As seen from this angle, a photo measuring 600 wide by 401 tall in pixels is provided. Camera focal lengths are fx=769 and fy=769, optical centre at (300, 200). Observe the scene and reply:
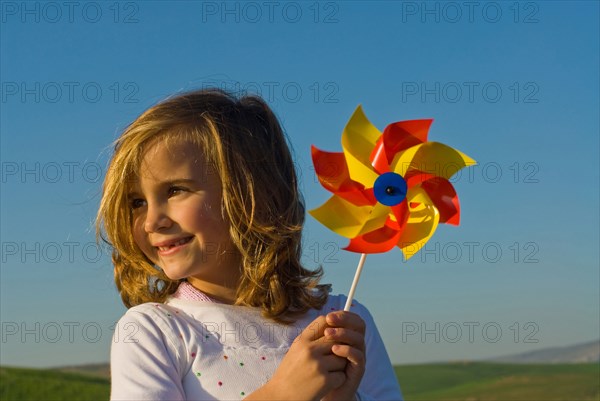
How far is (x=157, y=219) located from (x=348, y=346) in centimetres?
64

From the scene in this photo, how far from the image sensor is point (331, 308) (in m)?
2.31

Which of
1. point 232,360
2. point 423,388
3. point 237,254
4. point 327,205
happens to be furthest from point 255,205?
point 423,388

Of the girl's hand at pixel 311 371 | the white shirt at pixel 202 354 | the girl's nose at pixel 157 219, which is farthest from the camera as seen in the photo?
the girl's nose at pixel 157 219

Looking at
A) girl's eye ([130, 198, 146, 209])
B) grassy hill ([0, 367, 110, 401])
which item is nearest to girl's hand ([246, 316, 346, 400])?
girl's eye ([130, 198, 146, 209])

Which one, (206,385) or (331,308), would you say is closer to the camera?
(206,385)

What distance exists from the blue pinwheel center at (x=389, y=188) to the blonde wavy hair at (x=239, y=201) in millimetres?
374

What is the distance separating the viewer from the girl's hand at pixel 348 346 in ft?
6.18

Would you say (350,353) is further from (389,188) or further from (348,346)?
(389,188)

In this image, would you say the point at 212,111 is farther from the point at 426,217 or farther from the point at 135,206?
the point at 426,217

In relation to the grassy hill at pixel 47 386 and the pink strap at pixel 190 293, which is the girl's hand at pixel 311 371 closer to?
the pink strap at pixel 190 293

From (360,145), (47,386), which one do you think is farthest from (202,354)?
(47,386)

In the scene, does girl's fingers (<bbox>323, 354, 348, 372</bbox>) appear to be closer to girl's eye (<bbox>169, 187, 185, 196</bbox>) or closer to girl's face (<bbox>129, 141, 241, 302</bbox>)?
girl's face (<bbox>129, 141, 241, 302</bbox>)

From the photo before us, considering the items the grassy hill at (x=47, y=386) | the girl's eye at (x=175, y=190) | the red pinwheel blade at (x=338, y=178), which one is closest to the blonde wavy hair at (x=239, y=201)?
the girl's eye at (x=175, y=190)

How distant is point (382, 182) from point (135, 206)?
2.43 feet
